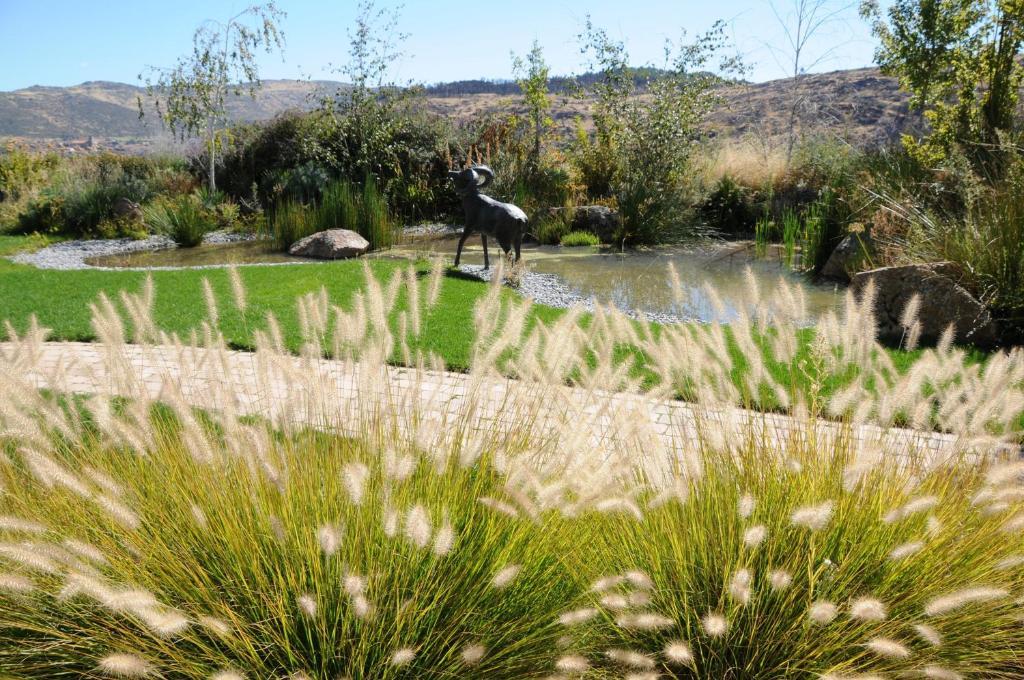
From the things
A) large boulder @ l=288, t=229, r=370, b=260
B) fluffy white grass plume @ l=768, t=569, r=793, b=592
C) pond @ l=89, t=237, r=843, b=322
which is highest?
Result: fluffy white grass plume @ l=768, t=569, r=793, b=592

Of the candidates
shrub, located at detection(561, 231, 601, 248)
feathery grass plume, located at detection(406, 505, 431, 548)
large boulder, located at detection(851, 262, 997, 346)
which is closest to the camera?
feathery grass plume, located at detection(406, 505, 431, 548)

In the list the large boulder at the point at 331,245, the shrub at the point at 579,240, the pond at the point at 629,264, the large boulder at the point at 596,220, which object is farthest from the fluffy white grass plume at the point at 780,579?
the large boulder at the point at 596,220

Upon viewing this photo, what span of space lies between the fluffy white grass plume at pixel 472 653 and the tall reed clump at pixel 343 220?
34.3ft

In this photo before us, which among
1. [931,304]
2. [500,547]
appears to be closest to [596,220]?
[931,304]

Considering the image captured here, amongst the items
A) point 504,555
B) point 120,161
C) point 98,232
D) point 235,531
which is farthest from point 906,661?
point 120,161

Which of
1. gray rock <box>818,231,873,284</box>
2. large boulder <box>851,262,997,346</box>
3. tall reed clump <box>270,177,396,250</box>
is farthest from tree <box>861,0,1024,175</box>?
tall reed clump <box>270,177,396,250</box>

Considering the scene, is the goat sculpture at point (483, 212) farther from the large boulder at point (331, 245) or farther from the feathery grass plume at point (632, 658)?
the feathery grass plume at point (632, 658)

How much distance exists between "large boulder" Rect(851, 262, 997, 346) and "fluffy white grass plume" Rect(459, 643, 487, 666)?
513cm

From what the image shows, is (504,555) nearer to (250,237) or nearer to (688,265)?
(688,265)

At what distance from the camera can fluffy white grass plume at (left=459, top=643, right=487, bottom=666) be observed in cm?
159

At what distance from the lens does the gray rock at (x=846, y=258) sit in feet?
28.6

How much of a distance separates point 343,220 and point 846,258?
25.5ft

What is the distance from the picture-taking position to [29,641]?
67.4 inches

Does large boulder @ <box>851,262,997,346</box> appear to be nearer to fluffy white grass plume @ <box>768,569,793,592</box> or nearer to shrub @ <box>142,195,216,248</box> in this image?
fluffy white grass plume @ <box>768,569,793,592</box>
